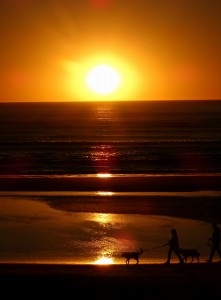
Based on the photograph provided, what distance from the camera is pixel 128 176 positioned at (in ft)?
150

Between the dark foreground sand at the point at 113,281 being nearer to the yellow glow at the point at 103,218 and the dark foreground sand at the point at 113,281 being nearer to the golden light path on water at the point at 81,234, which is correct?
the golden light path on water at the point at 81,234

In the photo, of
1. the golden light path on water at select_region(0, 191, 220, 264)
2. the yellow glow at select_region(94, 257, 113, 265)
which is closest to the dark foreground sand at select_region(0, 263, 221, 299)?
the yellow glow at select_region(94, 257, 113, 265)

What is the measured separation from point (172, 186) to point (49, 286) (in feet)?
79.5

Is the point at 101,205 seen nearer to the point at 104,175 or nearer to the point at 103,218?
the point at 103,218

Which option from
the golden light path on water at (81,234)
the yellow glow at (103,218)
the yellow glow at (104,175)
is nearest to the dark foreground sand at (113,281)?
the golden light path on water at (81,234)

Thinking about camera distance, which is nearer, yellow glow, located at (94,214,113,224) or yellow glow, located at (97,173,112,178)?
yellow glow, located at (94,214,113,224)

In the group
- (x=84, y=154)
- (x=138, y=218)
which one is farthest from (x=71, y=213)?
(x=84, y=154)

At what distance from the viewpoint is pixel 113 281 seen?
53.7 feet

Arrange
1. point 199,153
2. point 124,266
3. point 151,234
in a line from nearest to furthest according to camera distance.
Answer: point 124,266, point 151,234, point 199,153

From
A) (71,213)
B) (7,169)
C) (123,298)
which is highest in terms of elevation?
(7,169)

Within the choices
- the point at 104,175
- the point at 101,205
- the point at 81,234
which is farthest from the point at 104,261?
the point at 104,175

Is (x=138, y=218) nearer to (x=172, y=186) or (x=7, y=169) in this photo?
(x=172, y=186)

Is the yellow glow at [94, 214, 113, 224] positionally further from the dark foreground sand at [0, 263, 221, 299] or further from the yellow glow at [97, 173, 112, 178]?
the yellow glow at [97, 173, 112, 178]

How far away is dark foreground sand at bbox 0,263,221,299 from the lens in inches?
602
